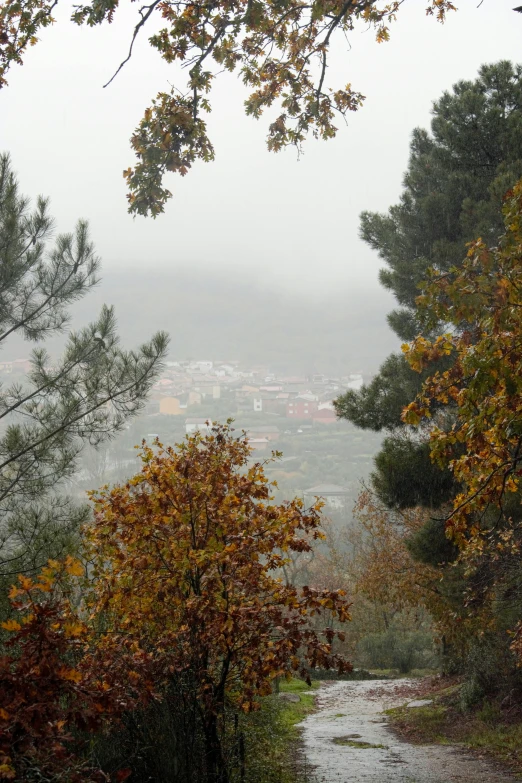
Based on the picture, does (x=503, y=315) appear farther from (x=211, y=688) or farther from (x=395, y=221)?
(x=395, y=221)

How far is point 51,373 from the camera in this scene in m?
10.1

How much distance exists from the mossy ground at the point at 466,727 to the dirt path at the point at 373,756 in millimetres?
334

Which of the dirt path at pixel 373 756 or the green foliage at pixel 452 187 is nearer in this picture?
the dirt path at pixel 373 756

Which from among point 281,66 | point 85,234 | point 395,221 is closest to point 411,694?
point 395,221

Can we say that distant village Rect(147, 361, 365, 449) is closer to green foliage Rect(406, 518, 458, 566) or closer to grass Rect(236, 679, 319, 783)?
green foliage Rect(406, 518, 458, 566)

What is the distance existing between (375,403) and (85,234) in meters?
5.88

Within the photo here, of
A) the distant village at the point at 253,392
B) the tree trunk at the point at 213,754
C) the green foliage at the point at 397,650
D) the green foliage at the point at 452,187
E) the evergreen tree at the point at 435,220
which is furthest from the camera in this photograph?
the distant village at the point at 253,392

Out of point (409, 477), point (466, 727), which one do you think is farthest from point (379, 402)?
point (466, 727)

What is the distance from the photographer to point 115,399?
33.1 ft

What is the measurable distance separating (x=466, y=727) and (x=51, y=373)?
30.5ft

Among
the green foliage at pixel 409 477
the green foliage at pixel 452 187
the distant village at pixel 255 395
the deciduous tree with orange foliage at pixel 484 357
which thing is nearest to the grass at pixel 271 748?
the deciduous tree with orange foliage at pixel 484 357

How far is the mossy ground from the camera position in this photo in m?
9.64

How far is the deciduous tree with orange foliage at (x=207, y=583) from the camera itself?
455cm

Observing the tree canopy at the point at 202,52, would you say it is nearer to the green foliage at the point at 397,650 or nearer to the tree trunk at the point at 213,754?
the tree trunk at the point at 213,754
